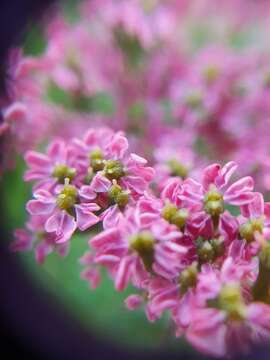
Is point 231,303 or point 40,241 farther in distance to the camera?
point 40,241

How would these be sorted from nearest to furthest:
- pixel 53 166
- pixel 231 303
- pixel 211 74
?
pixel 231 303
pixel 53 166
pixel 211 74

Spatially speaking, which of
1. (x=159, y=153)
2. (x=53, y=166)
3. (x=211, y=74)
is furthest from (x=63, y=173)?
(x=211, y=74)

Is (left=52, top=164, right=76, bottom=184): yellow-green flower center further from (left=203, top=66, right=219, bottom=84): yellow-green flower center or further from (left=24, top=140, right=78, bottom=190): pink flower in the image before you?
(left=203, top=66, right=219, bottom=84): yellow-green flower center

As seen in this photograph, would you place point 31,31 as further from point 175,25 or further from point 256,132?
point 256,132

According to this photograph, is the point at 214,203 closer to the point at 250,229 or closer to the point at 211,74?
the point at 250,229

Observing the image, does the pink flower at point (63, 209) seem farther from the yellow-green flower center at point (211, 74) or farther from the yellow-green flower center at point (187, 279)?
the yellow-green flower center at point (211, 74)

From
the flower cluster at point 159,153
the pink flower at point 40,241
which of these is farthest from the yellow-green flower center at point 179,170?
the pink flower at point 40,241

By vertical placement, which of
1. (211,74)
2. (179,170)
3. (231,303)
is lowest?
(231,303)

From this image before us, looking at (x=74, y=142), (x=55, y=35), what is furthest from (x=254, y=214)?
(x=55, y=35)
